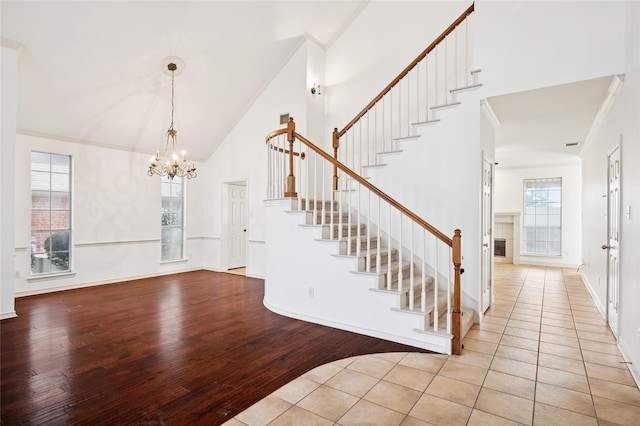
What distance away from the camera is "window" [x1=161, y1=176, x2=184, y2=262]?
7.08 meters

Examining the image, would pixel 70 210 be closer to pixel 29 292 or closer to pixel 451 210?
pixel 29 292

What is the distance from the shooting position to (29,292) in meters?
5.16

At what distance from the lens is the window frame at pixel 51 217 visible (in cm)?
528

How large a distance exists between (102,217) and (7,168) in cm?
225

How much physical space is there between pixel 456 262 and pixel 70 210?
6.28 meters

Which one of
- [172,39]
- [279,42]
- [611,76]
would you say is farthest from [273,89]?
[611,76]

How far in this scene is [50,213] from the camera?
548cm

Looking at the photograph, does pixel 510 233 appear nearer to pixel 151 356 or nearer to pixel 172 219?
pixel 172 219

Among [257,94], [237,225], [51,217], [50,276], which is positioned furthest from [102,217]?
[257,94]

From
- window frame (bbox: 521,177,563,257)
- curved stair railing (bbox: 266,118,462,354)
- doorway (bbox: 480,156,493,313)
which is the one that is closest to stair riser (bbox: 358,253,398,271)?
curved stair railing (bbox: 266,118,462,354)

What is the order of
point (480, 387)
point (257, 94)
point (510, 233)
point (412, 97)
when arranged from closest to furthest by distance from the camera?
point (480, 387) < point (412, 97) < point (257, 94) < point (510, 233)

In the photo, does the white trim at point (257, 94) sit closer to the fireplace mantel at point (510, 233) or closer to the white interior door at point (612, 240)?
the white interior door at point (612, 240)

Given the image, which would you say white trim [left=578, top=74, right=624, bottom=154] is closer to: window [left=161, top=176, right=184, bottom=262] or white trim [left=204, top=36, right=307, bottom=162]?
white trim [left=204, top=36, right=307, bottom=162]

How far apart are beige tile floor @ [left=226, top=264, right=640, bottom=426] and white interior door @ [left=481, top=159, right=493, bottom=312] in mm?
756
